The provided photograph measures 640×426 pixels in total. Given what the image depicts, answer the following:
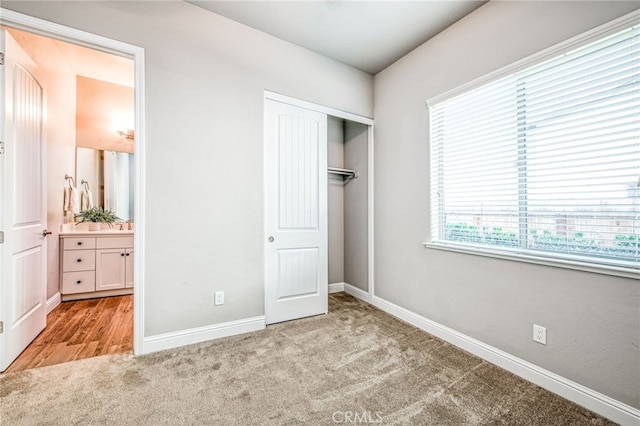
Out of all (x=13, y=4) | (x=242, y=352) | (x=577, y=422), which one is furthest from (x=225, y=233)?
(x=577, y=422)

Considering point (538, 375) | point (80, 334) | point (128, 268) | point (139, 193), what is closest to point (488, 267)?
point (538, 375)

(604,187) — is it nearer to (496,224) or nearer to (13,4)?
(496,224)

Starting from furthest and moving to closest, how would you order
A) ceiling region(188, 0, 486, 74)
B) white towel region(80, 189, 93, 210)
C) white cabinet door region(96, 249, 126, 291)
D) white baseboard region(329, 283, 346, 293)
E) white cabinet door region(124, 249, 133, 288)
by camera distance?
white baseboard region(329, 283, 346, 293) < white towel region(80, 189, 93, 210) < white cabinet door region(124, 249, 133, 288) < white cabinet door region(96, 249, 126, 291) < ceiling region(188, 0, 486, 74)

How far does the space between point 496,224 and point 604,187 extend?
663 millimetres

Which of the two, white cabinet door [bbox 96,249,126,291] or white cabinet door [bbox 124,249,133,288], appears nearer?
white cabinet door [bbox 96,249,126,291]

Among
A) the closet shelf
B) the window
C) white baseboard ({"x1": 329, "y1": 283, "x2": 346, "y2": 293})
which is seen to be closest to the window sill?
the window

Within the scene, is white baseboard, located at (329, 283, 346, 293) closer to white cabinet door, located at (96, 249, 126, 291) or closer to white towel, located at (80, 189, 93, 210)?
white cabinet door, located at (96, 249, 126, 291)

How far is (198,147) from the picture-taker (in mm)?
2348

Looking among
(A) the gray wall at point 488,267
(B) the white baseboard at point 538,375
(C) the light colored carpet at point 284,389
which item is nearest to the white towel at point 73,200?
(C) the light colored carpet at point 284,389

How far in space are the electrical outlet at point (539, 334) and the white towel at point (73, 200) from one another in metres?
5.07

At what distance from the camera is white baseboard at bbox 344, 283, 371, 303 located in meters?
3.43

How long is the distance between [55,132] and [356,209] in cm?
364

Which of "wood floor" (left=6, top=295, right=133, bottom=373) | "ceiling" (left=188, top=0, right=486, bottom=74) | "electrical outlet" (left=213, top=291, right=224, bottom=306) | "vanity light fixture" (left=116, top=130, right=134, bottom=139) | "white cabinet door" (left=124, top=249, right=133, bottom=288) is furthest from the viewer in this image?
"vanity light fixture" (left=116, top=130, right=134, bottom=139)

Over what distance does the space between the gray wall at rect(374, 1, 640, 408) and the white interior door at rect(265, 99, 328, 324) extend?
2.43 feet
